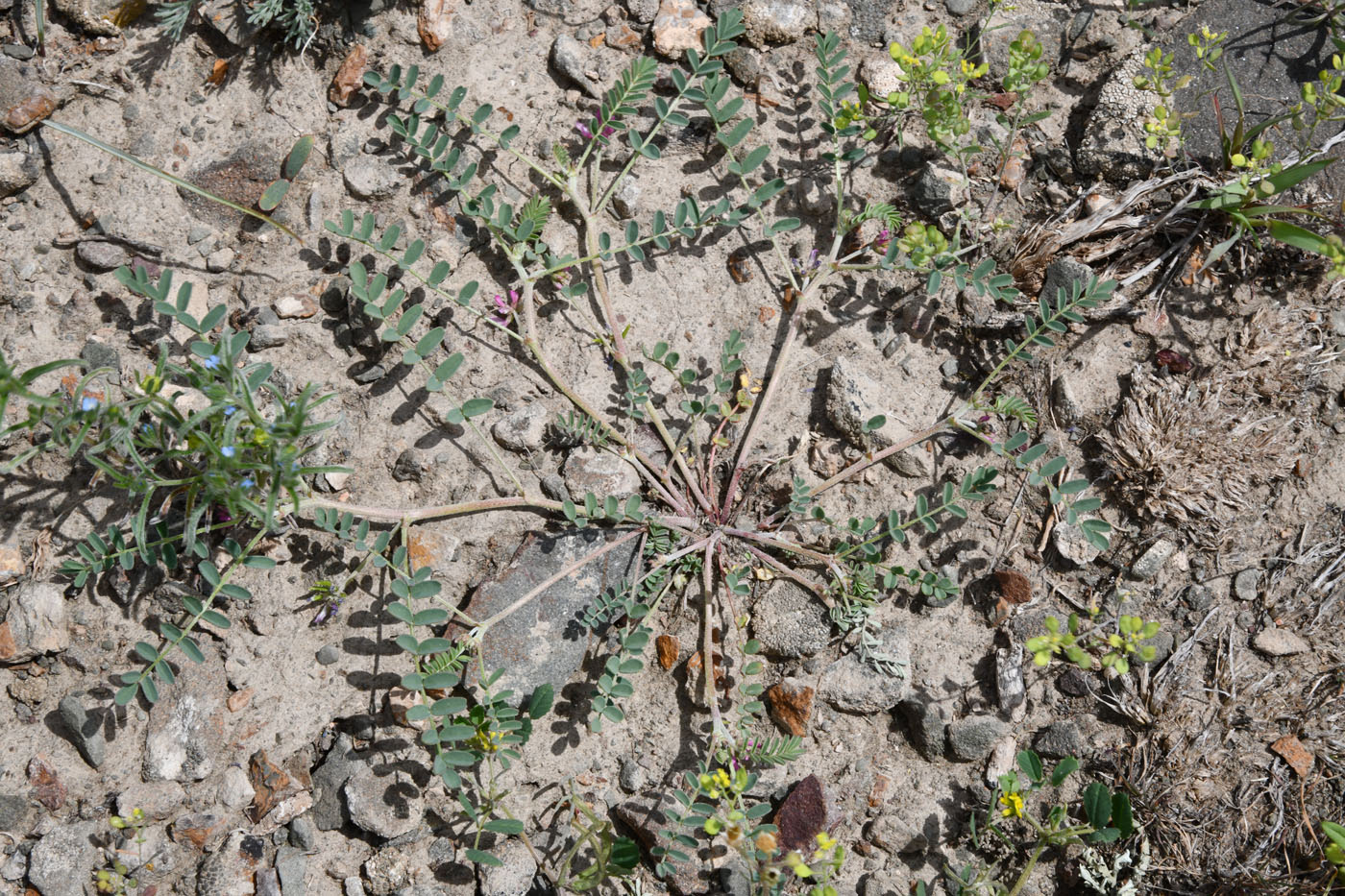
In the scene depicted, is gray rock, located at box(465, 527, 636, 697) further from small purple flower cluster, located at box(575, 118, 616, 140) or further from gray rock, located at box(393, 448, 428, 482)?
small purple flower cluster, located at box(575, 118, 616, 140)

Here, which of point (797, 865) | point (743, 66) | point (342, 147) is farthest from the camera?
point (743, 66)

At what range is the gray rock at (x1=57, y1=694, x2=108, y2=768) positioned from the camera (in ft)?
10.5

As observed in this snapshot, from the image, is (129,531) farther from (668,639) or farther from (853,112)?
(853,112)

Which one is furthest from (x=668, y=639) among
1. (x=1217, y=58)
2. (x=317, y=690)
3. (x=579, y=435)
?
(x=1217, y=58)

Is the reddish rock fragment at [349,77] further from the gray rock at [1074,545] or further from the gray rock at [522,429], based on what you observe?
the gray rock at [1074,545]

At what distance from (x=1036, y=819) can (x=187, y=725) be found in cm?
306

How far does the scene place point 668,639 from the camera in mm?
3383

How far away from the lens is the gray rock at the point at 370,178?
3.62 meters

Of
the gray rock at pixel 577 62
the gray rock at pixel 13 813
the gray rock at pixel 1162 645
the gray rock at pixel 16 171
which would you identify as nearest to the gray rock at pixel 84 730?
the gray rock at pixel 13 813

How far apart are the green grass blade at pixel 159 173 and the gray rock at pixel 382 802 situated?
6.81 feet

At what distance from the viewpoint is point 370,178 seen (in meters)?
3.63

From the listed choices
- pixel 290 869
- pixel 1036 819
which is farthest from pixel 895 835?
pixel 290 869

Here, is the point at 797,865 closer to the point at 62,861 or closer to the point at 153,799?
the point at 153,799

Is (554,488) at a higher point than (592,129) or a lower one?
lower
